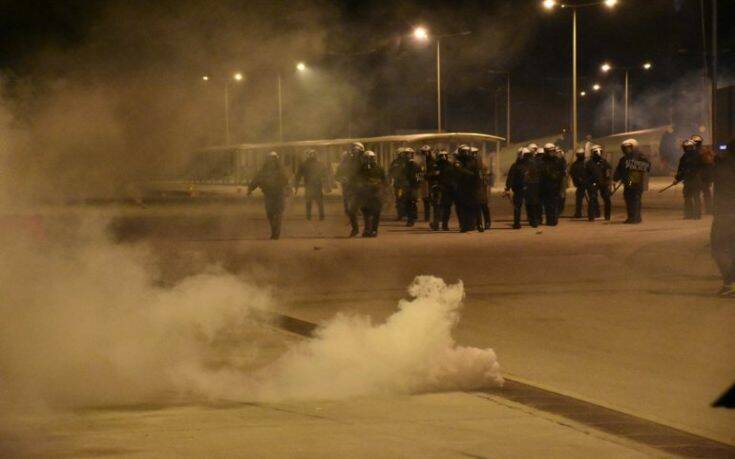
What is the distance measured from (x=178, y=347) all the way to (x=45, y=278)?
126 cm

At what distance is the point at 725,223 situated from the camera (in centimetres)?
1336

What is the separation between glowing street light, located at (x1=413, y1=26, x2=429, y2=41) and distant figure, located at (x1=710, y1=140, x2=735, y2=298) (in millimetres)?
7246

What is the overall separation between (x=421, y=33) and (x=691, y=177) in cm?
1925

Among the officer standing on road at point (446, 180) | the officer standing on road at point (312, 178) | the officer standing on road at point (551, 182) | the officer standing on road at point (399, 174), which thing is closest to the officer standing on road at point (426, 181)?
the officer standing on road at point (399, 174)

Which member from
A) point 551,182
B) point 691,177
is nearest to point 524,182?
point 551,182

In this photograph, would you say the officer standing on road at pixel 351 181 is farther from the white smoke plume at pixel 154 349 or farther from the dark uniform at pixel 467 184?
the white smoke plume at pixel 154 349

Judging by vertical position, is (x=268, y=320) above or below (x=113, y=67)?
below

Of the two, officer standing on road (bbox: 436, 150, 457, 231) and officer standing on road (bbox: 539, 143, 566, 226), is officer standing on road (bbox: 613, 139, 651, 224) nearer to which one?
officer standing on road (bbox: 539, 143, 566, 226)

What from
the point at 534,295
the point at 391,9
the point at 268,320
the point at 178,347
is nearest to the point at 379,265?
the point at 534,295

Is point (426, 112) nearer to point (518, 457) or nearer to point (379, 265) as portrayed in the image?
point (518, 457)

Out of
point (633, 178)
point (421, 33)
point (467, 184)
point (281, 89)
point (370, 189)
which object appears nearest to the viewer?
point (421, 33)

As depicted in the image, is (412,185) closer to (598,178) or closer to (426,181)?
(426,181)

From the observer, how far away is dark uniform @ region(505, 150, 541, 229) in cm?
2514

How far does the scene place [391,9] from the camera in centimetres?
603
